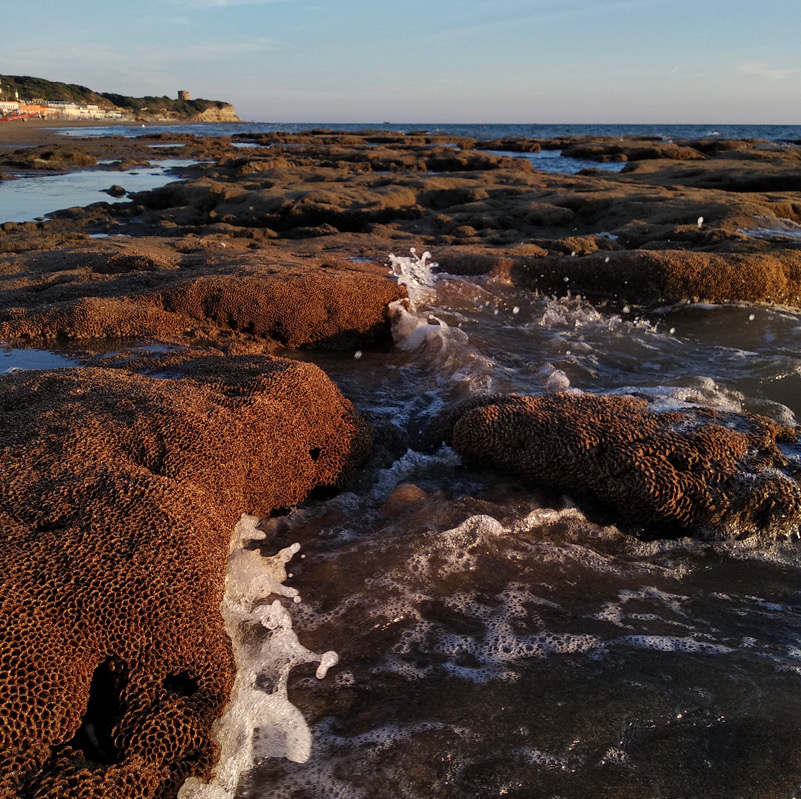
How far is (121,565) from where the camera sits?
98.6 inches

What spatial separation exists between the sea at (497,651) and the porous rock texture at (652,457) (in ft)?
0.46

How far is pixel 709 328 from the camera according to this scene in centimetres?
766

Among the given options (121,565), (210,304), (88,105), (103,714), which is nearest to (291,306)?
(210,304)

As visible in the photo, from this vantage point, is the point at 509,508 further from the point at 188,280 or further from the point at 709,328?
the point at 709,328

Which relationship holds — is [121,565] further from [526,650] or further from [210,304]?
[210,304]

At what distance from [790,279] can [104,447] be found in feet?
28.9

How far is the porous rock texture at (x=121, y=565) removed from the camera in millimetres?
2111

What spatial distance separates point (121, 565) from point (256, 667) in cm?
77

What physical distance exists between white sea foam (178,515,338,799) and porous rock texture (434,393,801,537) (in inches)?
65.6

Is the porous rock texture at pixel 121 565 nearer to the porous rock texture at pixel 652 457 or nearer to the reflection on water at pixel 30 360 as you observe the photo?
the reflection on water at pixel 30 360

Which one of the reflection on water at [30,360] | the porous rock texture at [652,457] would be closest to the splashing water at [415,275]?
the porous rock texture at [652,457]

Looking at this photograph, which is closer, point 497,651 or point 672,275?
point 497,651

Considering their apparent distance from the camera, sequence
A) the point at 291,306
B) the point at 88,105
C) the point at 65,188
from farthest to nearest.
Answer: the point at 88,105
the point at 65,188
the point at 291,306

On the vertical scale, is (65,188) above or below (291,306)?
above
